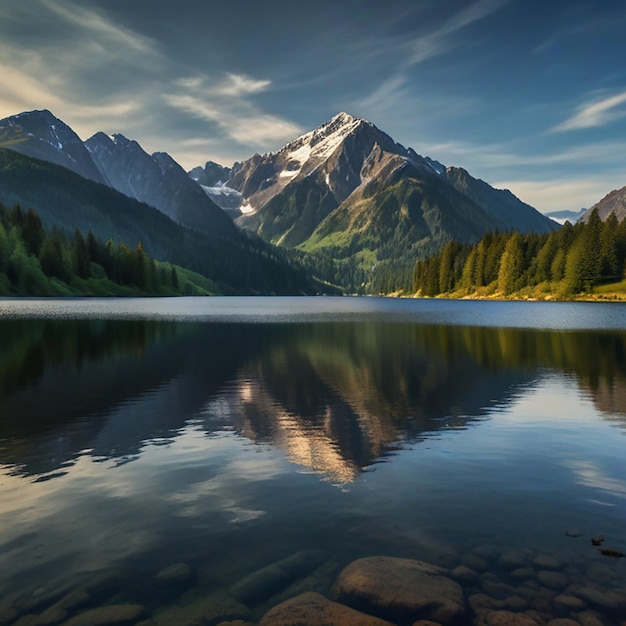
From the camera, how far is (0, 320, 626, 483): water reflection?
23562mm

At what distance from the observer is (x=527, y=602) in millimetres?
10914

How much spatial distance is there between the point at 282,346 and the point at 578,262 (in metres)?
159

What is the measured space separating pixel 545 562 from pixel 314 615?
6327 mm

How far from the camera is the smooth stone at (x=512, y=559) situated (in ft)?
41.1

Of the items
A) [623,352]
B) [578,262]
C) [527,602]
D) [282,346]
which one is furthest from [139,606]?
[578,262]

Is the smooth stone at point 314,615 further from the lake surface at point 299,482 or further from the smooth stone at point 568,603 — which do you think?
the smooth stone at point 568,603

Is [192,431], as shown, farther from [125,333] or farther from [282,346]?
[125,333]

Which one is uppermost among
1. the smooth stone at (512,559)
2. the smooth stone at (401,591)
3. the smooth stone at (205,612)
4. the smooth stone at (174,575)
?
the smooth stone at (174,575)

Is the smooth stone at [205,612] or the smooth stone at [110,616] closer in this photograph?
the smooth stone at [110,616]

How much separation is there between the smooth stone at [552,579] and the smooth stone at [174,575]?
8439 millimetres

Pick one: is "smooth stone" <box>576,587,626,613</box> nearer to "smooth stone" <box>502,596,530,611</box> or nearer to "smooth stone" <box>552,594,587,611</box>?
"smooth stone" <box>552,594,587,611</box>

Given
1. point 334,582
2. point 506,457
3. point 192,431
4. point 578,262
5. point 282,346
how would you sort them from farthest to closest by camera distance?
point 578,262, point 282,346, point 192,431, point 506,457, point 334,582

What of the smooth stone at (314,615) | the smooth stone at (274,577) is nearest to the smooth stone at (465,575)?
the smooth stone at (314,615)

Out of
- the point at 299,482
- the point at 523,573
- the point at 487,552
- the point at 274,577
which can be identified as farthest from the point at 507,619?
the point at 299,482
